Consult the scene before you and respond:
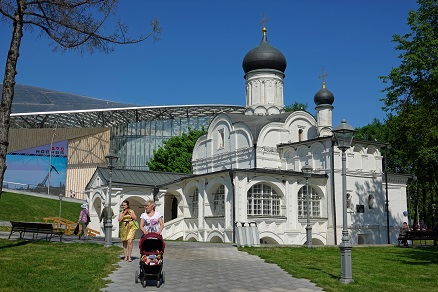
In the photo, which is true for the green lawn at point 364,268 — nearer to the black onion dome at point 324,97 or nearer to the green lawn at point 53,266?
the green lawn at point 53,266

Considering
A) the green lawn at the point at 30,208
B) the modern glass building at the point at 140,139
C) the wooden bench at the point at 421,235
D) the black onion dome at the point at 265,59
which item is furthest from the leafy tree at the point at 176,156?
the wooden bench at the point at 421,235

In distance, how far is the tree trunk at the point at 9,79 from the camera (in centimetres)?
1530

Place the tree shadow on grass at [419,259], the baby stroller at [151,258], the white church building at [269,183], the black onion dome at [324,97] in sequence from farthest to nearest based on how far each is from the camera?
the black onion dome at [324,97] → the white church building at [269,183] → the tree shadow on grass at [419,259] → the baby stroller at [151,258]

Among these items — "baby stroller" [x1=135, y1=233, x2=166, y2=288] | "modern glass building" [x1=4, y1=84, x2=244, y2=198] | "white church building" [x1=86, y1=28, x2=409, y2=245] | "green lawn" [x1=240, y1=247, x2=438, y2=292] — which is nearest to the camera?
"baby stroller" [x1=135, y1=233, x2=166, y2=288]

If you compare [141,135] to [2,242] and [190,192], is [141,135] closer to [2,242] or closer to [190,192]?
[190,192]

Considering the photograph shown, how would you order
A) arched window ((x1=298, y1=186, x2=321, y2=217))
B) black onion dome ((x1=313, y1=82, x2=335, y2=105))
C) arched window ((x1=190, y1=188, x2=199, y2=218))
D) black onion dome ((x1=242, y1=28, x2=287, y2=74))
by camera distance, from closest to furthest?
arched window ((x1=298, y1=186, x2=321, y2=217)) < arched window ((x1=190, y1=188, x2=199, y2=218)) < black onion dome ((x1=313, y1=82, x2=335, y2=105)) < black onion dome ((x1=242, y1=28, x2=287, y2=74))

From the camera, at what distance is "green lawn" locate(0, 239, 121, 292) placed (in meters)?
9.74

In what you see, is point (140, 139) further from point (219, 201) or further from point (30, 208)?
point (219, 201)

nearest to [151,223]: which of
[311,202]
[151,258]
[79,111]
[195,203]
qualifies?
[151,258]

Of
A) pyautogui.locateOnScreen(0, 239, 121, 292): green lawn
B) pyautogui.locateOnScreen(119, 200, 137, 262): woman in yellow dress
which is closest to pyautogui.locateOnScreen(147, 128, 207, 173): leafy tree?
pyautogui.locateOnScreen(0, 239, 121, 292): green lawn

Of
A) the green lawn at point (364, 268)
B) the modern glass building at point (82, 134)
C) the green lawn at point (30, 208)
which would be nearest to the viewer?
the green lawn at point (364, 268)

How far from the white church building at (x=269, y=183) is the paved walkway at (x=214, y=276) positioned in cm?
1160

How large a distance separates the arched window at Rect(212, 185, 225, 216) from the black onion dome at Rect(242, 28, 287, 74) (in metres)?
11.1

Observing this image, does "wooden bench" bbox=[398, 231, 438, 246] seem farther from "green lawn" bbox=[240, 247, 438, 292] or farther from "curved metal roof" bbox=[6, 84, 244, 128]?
"curved metal roof" bbox=[6, 84, 244, 128]
